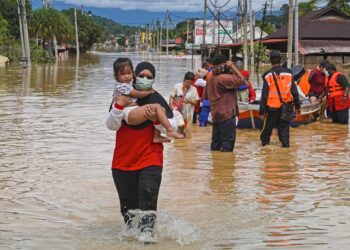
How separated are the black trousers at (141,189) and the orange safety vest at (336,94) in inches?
412

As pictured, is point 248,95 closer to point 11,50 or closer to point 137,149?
point 137,149

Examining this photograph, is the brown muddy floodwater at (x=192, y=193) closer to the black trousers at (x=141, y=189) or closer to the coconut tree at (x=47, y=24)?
the black trousers at (x=141, y=189)

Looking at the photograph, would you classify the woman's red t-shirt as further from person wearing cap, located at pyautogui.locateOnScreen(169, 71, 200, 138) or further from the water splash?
person wearing cap, located at pyautogui.locateOnScreen(169, 71, 200, 138)

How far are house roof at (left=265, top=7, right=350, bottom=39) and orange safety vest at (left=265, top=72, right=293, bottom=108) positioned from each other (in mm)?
51704

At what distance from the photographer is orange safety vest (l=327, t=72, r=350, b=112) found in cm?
1544

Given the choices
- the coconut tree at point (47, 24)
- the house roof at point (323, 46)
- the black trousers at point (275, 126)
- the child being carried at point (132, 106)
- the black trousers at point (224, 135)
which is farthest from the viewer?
the coconut tree at point (47, 24)

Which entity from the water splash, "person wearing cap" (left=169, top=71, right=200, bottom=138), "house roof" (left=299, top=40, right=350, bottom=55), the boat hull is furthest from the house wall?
the water splash

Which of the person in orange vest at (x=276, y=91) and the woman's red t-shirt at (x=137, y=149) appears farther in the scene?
the person in orange vest at (x=276, y=91)

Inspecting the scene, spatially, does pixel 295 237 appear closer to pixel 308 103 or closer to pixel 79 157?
pixel 79 157

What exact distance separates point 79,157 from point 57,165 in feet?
2.68

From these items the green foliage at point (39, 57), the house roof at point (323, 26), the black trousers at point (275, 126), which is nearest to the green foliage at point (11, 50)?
the green foliage at point (39, 57)

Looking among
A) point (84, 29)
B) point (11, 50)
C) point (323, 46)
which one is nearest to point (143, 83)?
point (323, 46)

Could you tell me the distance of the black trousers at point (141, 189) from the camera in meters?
5.73

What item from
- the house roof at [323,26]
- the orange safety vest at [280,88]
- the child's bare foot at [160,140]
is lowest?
the child's bare foot at [160,140]
